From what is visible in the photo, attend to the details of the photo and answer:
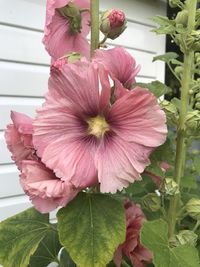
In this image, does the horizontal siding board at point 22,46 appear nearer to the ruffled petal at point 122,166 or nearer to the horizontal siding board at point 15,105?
the horizontal siding board at point 15,105

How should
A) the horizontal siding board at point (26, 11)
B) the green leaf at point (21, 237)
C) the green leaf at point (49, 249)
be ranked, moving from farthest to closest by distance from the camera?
the horizontal siding board at point (26, 11) < the green leaf at point (49, 249) < the green leaf at point (21, 237)

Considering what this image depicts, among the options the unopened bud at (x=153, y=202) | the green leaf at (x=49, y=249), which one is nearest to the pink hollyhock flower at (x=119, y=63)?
the unopened bud at (x=153, y=202)

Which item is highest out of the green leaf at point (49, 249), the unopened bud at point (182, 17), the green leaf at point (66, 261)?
the unopened bud at point (182, 17)

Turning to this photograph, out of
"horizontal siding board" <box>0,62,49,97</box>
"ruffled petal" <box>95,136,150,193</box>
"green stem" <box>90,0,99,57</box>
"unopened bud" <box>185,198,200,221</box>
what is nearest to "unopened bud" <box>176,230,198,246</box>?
"unopened bud" <box>185,198,200,221</box>

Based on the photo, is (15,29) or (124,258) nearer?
(124,258)

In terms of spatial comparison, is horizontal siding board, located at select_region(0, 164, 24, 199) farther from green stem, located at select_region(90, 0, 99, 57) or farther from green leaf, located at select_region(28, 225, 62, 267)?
green stem, located at select_region(90, 0, 99, 57)

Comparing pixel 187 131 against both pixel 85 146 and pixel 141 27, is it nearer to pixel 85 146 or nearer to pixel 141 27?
pixel 85 146

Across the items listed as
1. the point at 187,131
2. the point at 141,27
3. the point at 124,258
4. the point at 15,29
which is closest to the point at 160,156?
the point at 187,131
